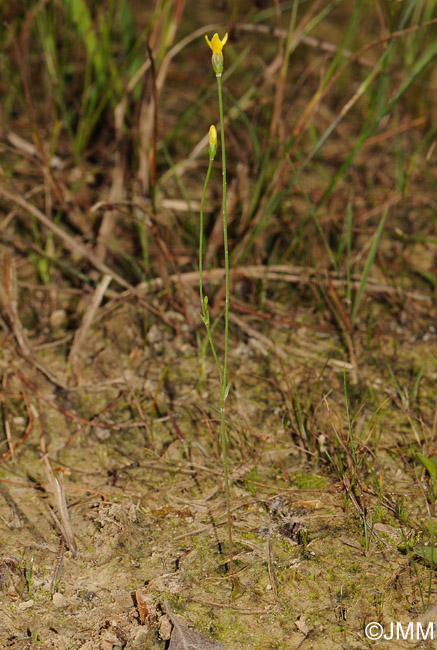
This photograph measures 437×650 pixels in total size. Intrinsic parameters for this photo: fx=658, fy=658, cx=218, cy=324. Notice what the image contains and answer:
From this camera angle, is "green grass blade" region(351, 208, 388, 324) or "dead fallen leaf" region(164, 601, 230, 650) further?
"green grass blade" region(351, 208, 388, 324)

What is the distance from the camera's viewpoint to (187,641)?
1.17 m

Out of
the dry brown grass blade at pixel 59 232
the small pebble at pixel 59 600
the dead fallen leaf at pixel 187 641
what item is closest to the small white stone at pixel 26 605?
the small pebble at pixel 59 600

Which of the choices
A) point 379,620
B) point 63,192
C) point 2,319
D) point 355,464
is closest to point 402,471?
point 355,464

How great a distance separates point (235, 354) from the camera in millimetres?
1787

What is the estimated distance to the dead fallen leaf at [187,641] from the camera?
1.16 m

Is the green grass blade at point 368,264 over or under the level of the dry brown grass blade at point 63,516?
over

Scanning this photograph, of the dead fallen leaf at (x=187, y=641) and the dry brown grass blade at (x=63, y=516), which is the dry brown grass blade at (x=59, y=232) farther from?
the dead fallen leaf at (x=187, y=641)

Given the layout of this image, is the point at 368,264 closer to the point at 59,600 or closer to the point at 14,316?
the point at 14,316

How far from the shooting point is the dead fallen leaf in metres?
1.16

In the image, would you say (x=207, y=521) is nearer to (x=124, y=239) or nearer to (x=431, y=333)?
(x=431, y=333)

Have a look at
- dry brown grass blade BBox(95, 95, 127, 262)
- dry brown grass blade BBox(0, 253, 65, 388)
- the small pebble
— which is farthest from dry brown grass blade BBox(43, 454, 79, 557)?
dry brown grass blade BBox(95, 95, 127, 262)

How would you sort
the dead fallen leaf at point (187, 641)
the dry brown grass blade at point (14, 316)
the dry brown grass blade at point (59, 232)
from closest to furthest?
the dead fallen leaf at point (187, 641) → the dry brown grass blade at point (14, 316) → the dry brown grass blade at point (59, 232)

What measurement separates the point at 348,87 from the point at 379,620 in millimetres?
2327

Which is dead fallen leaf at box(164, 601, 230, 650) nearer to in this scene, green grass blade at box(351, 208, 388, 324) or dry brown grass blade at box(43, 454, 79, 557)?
dry brown grass blade at box(43, 454, 79, 557)
